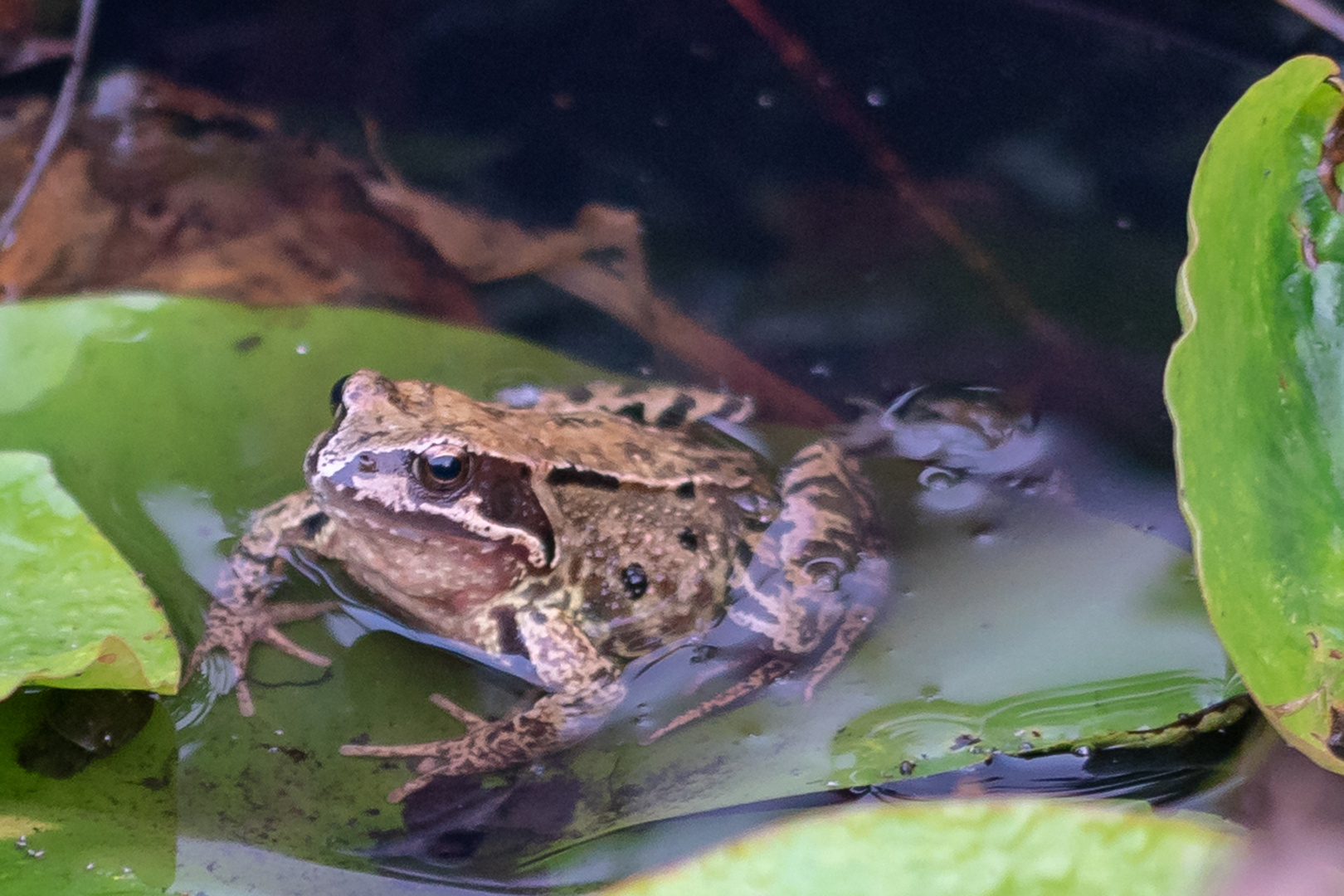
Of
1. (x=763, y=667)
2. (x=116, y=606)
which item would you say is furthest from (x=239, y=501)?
(x=763, y=667)

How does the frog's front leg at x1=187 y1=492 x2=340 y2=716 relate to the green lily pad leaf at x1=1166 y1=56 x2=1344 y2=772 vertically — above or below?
below

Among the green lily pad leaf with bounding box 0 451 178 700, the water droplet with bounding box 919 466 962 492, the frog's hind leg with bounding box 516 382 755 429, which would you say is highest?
the water droplet with bounding box 919 466 962 492

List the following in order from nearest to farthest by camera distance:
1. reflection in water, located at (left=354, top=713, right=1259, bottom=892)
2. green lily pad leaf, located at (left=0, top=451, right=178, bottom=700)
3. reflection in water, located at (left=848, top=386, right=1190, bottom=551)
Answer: green lily pad leaf, located at (left=0, top=451, right=178, bottom=700), reflection in water, located at (left=354, top=713, right=1259, bottom=892), reflection in water, located at (left=848, top=386, right=1190, bottom=551)

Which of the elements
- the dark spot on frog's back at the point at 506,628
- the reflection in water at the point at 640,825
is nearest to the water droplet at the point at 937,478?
the reflection in water at the point at 640,825

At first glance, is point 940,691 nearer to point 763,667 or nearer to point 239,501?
point 763,667

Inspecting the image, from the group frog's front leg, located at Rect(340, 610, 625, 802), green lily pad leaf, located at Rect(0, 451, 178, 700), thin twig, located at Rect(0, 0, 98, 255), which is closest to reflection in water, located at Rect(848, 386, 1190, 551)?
frog's front leg, located at Rect(340, 610, 625, 802)

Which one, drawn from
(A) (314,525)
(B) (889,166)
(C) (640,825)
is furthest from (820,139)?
(C) (640,825)

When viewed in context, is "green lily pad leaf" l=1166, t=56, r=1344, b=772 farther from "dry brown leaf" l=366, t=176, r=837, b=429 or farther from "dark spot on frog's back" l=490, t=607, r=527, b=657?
"dark spot on frog's back" l=490, t=607, r=527, b=657

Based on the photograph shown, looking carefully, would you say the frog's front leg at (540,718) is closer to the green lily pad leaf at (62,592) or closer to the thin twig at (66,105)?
the green lily pad leaf at (62,592)
